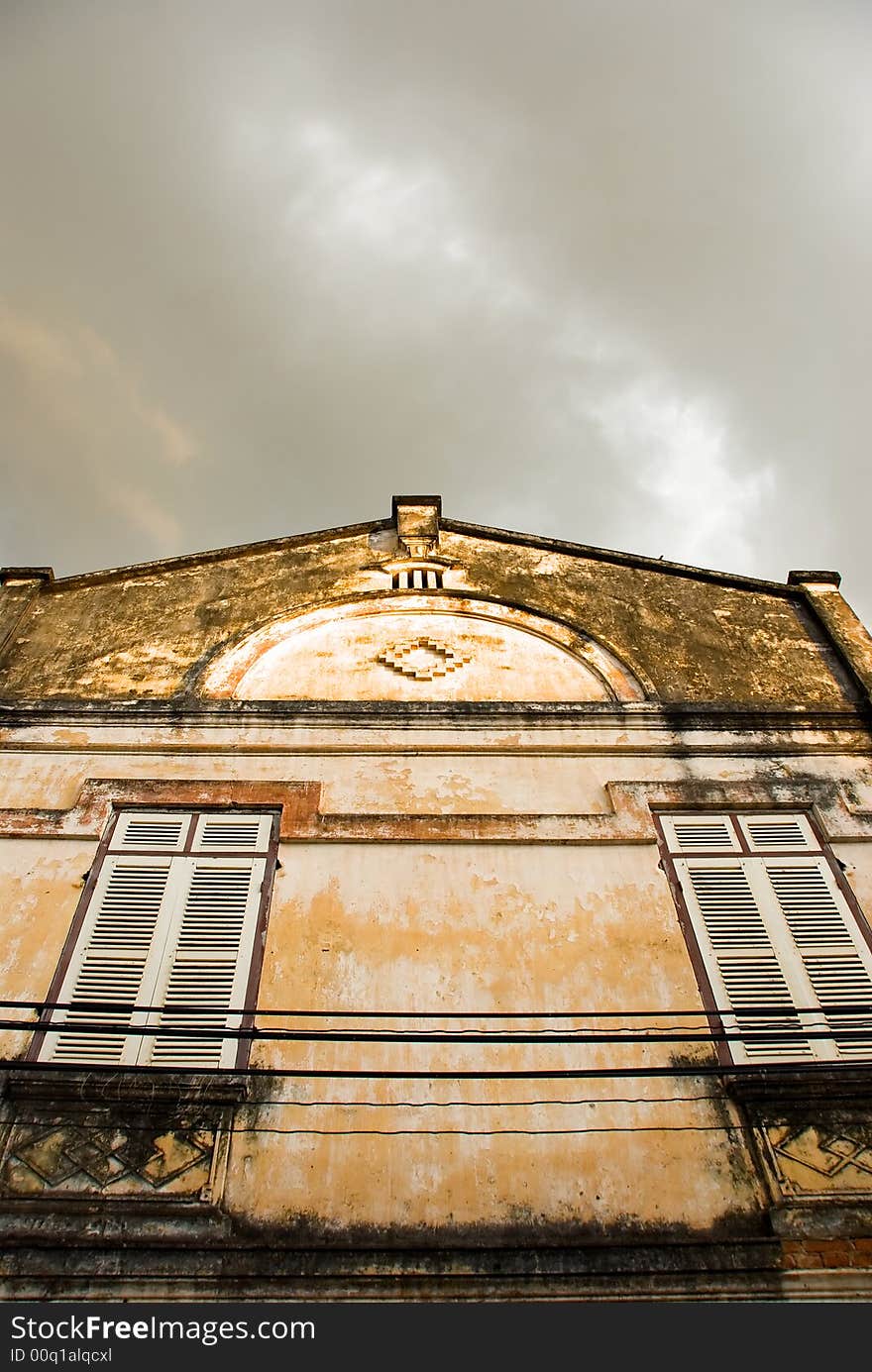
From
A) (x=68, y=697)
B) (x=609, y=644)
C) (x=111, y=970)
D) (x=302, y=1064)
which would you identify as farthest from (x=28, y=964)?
(x=609, y=644)

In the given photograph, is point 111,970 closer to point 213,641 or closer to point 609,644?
point 213,641

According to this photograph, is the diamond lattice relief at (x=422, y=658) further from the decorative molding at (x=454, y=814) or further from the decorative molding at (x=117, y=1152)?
the decorative molding at (x=117, y=1152)

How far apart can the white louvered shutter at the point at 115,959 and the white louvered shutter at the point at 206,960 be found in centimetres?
14

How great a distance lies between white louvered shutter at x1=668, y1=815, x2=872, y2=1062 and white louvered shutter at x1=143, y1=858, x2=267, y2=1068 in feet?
11.5

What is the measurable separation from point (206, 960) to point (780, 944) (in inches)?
176

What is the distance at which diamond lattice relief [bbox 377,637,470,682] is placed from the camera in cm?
1080

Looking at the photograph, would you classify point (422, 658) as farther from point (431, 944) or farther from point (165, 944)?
point (165, 944)

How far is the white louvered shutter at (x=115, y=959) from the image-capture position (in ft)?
22.9

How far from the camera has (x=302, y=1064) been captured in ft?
22.7

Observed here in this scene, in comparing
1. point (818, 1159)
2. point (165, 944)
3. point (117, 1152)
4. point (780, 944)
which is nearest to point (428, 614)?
point (165, 944)

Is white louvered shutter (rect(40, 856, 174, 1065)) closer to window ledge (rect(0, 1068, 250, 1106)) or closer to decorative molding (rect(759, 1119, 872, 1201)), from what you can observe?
window ledge (rect(0, 1068, 250, 1106))

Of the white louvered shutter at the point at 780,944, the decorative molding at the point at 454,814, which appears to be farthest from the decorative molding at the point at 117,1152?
the white louvered shutter at the point at 780,944

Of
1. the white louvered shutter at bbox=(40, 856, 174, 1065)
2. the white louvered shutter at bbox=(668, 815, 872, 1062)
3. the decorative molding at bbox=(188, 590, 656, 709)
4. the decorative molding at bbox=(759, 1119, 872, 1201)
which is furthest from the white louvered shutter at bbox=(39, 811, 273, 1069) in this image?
the decorative molding at bbox=(759, 1119, 872, 1201)

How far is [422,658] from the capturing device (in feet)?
36.3
